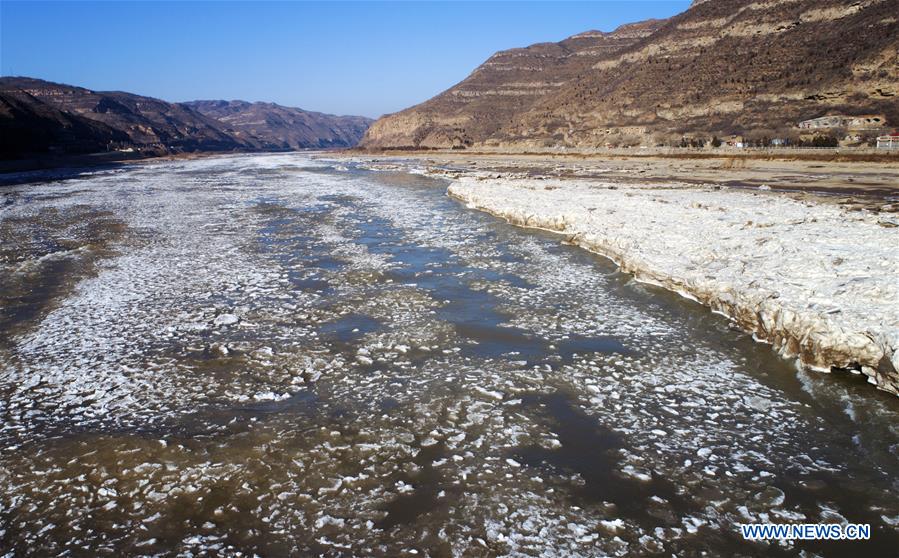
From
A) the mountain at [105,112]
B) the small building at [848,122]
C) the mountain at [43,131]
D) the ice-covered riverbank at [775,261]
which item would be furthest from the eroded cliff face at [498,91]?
the ice-covered riverbank at [775,261]

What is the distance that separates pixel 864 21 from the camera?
2574 inches

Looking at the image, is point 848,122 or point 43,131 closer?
point 848,122

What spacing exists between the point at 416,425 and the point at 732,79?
281 feet

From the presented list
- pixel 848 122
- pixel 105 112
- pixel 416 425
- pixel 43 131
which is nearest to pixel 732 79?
pixel 848 122

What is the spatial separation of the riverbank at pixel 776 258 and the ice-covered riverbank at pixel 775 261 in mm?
19

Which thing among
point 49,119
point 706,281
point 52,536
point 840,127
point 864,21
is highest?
point 864,21

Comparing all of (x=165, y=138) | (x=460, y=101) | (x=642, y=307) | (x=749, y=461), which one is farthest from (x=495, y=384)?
(x=165, y=138)

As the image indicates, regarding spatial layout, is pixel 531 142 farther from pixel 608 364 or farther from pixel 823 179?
pixel 608 364

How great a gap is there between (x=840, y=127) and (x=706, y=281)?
58057 millimetres

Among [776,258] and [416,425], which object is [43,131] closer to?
[416,425]

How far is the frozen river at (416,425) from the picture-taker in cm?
430

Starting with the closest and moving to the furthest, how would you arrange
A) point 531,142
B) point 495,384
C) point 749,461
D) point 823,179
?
point 749,461
point 495,384
point 823,179
point 531,142

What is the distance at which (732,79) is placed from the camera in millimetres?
75000

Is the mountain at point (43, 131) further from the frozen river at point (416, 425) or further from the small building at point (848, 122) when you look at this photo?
the small building at point (848, 122)
